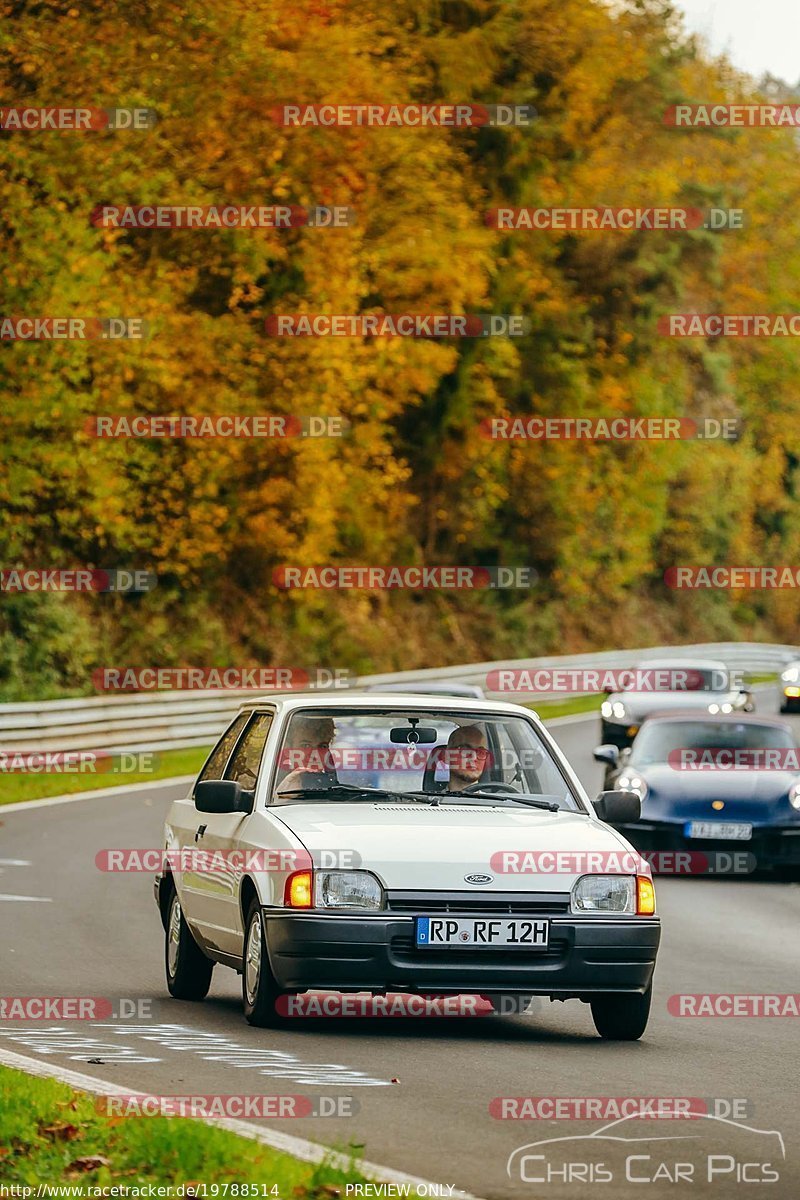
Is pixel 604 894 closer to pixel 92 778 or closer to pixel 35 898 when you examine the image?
pixel 35 898

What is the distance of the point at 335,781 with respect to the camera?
35.6 feet

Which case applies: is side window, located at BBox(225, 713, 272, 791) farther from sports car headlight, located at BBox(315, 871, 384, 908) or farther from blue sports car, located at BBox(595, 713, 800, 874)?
blue sports car, located at BBox(595, 713, 800, 874)

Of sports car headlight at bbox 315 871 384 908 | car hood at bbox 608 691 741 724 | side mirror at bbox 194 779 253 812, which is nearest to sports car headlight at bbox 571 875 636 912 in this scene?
→ sports car headlight at bbox 315 871 384 908

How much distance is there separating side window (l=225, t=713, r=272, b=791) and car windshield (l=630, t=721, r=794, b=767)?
31.0 feet

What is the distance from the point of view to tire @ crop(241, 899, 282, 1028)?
999cm

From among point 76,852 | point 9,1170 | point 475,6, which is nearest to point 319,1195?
point 9,1170

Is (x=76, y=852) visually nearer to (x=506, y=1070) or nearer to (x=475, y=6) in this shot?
(x=506, y=1070)

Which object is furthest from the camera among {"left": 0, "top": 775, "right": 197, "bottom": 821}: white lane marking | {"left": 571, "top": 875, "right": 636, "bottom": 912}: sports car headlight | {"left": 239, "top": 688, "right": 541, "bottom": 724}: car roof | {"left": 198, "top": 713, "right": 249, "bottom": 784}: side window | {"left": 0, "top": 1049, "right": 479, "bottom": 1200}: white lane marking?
{"left": 0, "top": 775, "right": 197, "bottom": 821}: white lane marking

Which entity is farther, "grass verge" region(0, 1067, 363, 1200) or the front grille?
the front grille

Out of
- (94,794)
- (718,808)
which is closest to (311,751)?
(718,808)

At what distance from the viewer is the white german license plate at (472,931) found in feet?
32.1

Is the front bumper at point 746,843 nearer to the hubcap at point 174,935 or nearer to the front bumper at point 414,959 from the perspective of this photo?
the hubcap at point 174,935

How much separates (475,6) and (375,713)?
40745mm

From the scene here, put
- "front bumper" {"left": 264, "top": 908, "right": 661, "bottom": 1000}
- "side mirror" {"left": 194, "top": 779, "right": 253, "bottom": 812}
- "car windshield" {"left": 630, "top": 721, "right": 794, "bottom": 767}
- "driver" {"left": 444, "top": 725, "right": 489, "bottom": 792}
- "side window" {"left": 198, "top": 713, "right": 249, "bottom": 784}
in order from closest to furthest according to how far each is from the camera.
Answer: "front bumper" {"left": 264, "top": 908, "right": 661, "bottom": 1000}
"side mirror" {"left": 194, "top": 779, "right": 253, "bottom": 812}
"driver" {"left": 444, "top": 725, "right": 489, "bottom": 792}
"side window" {"left": 198, "top": 713, "right": 249, "bottom": 784}
"car windshield" {"left": 630, "top": 721, "right": 794, "bottom": 767}
